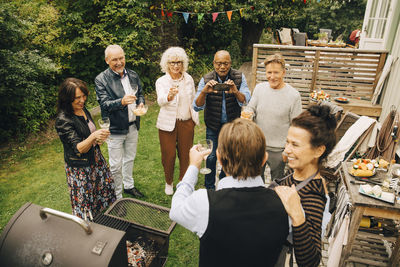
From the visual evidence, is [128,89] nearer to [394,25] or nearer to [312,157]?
[312,157]

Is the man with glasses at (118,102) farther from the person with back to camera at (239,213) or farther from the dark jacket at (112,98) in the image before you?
the person with back to camera at (239,213)

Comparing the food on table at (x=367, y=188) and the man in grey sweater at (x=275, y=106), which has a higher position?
the man in grey sweater at (x=275, y=106)

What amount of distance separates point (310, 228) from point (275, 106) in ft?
5.91

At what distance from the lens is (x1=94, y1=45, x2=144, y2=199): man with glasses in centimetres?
334

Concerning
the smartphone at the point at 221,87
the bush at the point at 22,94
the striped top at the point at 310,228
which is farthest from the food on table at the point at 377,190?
the bush at the point at 22,94

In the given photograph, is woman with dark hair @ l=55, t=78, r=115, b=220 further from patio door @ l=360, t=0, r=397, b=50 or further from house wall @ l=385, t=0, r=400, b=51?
patio door @ l=360, t=0, r=397, b=50

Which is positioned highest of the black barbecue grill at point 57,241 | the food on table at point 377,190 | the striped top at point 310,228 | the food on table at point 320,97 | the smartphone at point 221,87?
the smartphone at point 221,87

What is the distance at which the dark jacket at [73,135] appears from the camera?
2699 mm

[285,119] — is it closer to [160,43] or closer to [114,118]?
[114,118]

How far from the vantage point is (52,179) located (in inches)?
189

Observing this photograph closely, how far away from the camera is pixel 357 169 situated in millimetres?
2961

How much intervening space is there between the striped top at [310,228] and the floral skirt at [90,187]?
2231 mm

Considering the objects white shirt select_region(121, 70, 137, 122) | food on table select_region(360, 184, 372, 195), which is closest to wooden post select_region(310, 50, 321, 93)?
food on table select_region(360, 184, 372, 195)

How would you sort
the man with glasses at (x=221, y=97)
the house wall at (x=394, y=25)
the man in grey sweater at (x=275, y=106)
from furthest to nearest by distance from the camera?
the house wall at (x=394, y=25)
the man with glasses at (x=221, y=97)
the man in grey sweater at (x=275, y=106)
